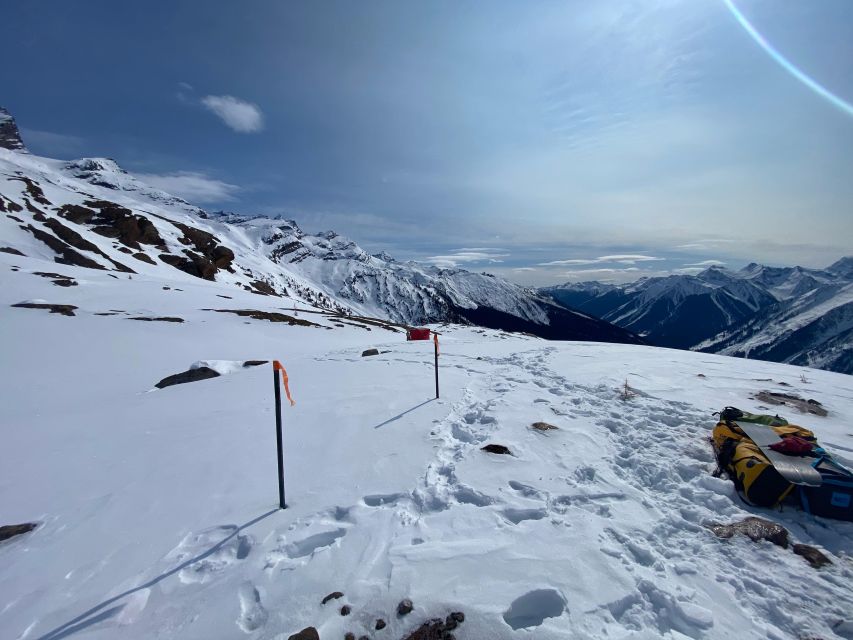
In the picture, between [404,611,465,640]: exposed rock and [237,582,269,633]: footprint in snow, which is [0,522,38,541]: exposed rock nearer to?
[237,582,269,633]: footprint in snow

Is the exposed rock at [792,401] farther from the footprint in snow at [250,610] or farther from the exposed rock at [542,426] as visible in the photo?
the footprint in snow at [250,610]

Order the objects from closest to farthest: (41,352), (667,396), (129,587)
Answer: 1. (129,587)
2. (667,396)
3. (41,352)

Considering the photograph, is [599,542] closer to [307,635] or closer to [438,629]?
[438,629]

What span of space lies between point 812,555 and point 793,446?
7.02 ft

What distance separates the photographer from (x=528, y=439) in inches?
318

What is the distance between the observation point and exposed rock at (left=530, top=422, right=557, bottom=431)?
862 cm

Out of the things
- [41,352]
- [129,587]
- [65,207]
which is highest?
[65,207]

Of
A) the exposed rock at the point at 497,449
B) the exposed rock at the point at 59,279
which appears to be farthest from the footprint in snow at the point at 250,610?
the exposed rock at the point at 59,279

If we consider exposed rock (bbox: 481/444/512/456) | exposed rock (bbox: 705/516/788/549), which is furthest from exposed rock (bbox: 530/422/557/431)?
exposed rock (bbox: 705/516/788/549)

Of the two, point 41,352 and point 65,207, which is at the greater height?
point 65,207

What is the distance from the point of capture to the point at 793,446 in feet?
19.6

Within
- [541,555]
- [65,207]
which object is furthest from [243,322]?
[65,207]

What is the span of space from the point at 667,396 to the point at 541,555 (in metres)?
8.66

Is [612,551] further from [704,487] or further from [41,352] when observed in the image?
[41,352]
